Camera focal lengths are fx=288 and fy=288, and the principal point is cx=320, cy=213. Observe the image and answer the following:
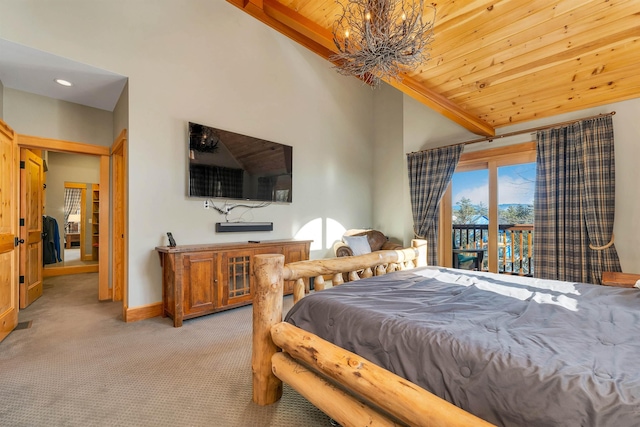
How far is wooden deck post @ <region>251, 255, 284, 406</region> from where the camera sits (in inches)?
62.7

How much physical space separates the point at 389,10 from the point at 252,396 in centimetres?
274

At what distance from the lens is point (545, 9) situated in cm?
225

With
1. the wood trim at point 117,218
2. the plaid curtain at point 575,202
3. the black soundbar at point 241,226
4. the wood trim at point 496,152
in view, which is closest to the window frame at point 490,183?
the wood trim at point 496,152

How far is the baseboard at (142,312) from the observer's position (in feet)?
9.70

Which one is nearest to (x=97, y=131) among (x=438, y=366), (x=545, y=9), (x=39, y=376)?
(x=39, y=376)

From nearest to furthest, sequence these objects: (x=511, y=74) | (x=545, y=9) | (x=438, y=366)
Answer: (x=438, y=366) < (x=545, y=9) < (x=511, y=74)

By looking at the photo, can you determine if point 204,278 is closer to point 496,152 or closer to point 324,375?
point 324,375

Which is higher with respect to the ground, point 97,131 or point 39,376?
point 97,131

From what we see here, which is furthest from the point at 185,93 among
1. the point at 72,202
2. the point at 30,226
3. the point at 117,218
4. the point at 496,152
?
the point at 72,202

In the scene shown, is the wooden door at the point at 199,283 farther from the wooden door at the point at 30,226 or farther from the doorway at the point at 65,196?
the doorway at the point at 65,196

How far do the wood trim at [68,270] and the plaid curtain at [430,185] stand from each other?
6146 mm

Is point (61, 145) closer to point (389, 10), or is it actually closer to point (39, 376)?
point (39, 376)

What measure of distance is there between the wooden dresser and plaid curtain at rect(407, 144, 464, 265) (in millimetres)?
2481

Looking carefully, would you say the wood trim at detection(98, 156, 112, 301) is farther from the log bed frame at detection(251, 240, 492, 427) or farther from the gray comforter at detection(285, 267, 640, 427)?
the gray comforter at detection(285, 267, 640, 427)
